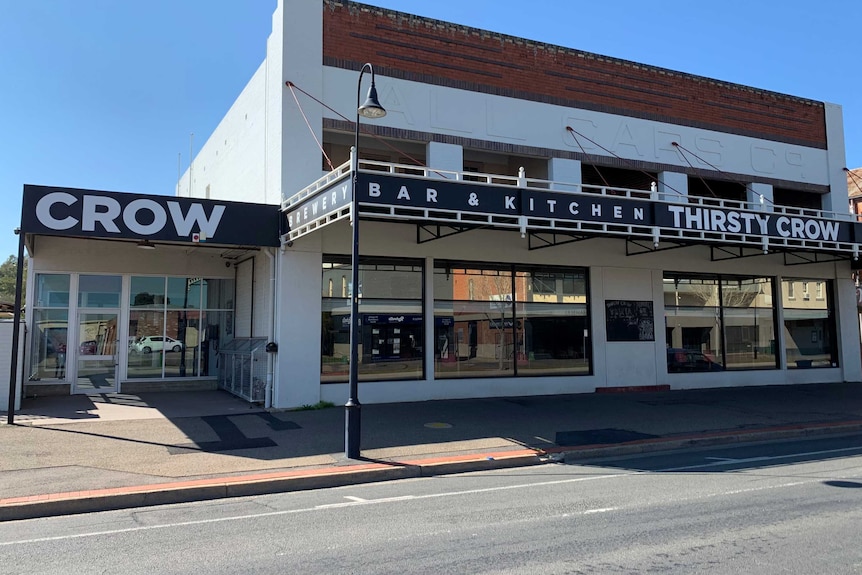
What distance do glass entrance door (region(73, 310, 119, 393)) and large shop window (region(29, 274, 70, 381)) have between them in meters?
0.41

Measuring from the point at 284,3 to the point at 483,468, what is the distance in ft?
37.6

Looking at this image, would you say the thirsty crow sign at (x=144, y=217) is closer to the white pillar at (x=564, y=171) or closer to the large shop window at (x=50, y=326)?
the large shop window at (x=50, y=326)

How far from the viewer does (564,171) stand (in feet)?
58.1

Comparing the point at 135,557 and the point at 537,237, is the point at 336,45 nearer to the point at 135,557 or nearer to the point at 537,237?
the point at 537,237

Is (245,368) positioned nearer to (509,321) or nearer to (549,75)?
(509,321)

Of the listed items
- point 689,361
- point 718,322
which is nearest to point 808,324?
point 718,322

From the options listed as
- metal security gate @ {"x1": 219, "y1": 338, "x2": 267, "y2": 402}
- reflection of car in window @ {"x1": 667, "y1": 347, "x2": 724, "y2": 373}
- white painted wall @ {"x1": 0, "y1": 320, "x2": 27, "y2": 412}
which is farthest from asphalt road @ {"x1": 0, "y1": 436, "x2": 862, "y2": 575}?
reflection of car in window @ {"x1": 667, "y1": 347, "x2": 724, "y2": 373}

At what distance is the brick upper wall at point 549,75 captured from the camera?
1565 cm

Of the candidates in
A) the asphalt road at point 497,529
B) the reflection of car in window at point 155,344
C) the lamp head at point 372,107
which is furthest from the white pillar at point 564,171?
the reflection of car in window at point 155,344

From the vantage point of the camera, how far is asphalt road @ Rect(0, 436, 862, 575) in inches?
203

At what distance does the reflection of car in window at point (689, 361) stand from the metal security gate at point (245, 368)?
1190 cm

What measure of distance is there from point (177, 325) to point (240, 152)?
17.9 feet

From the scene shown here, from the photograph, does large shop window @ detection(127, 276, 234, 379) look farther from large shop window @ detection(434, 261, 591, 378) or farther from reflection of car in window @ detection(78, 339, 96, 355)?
large shop window @ detection(434, 261, 591, 378)

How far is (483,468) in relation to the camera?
9781 mm
